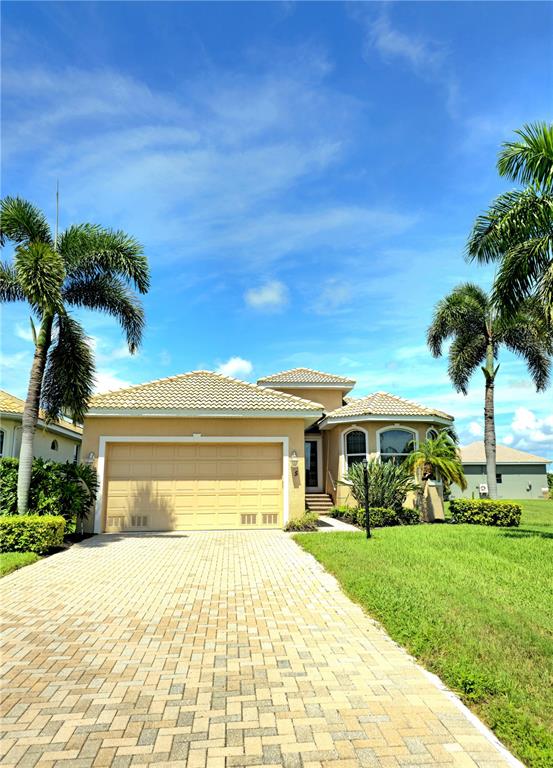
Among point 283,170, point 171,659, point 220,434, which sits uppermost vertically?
point 283,170

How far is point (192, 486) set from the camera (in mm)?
14516

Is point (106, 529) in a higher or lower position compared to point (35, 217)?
lower

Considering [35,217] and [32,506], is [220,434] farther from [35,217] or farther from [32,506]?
[35,217]

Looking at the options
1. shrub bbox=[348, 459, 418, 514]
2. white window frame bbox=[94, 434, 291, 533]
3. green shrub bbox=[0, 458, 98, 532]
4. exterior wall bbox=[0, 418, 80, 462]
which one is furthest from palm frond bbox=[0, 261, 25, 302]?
shrub bbox=[348, 459, 418, 514]

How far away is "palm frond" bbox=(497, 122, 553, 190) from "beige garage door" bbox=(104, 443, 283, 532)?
10.1 m

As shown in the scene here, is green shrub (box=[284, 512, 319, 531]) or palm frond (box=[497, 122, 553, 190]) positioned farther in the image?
green shrub (box=[284, 512, 319, 531])

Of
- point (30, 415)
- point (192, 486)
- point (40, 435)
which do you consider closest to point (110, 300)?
point (30, 415)

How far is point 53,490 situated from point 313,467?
11.6 metres

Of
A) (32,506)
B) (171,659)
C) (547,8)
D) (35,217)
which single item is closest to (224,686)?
(171,659)

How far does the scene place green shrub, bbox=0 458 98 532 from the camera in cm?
1155

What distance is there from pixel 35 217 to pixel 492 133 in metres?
11.9

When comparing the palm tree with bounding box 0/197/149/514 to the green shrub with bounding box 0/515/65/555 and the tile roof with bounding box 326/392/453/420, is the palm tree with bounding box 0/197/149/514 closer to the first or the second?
the green shrub with bounding box 0/515/65/555

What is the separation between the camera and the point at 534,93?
1066cm

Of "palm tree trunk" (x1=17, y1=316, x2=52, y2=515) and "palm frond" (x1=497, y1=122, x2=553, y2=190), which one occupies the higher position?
"palm frond" (x1=497, y1=122, x2=553, y2=190)
